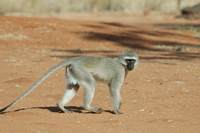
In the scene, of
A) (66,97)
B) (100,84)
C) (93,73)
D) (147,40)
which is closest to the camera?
(93,73)

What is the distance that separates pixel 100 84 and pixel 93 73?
2.98 meters

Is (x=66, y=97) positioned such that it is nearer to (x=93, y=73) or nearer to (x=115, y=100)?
(x=93, y=73)

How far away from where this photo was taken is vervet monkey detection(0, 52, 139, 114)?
22.6 ft

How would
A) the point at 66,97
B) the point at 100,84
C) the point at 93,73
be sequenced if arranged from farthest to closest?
the point at 100,84 → the point at 66,97 → the point at 93,73

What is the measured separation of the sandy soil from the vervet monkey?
293 mm

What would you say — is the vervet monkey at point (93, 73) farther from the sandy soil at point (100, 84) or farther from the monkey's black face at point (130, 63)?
the sandy soil at point (100, 84)

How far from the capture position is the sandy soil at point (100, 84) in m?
6.47

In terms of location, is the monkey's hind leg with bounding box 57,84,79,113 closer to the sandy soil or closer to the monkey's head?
the sandy soil

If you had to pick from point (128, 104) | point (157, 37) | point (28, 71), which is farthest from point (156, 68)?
point (157, 37)

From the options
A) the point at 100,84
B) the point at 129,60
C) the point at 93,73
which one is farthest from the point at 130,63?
the point at 100,84

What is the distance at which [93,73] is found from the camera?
23.3 ft

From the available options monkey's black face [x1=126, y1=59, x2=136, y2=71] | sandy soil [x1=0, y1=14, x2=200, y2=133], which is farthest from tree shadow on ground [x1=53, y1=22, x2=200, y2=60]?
monkey's black face [x1=126, y1=59, x2=136, y2=71]

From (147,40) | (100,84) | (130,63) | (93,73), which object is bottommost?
(147,40)

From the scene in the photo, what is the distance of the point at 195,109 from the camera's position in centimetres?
747
